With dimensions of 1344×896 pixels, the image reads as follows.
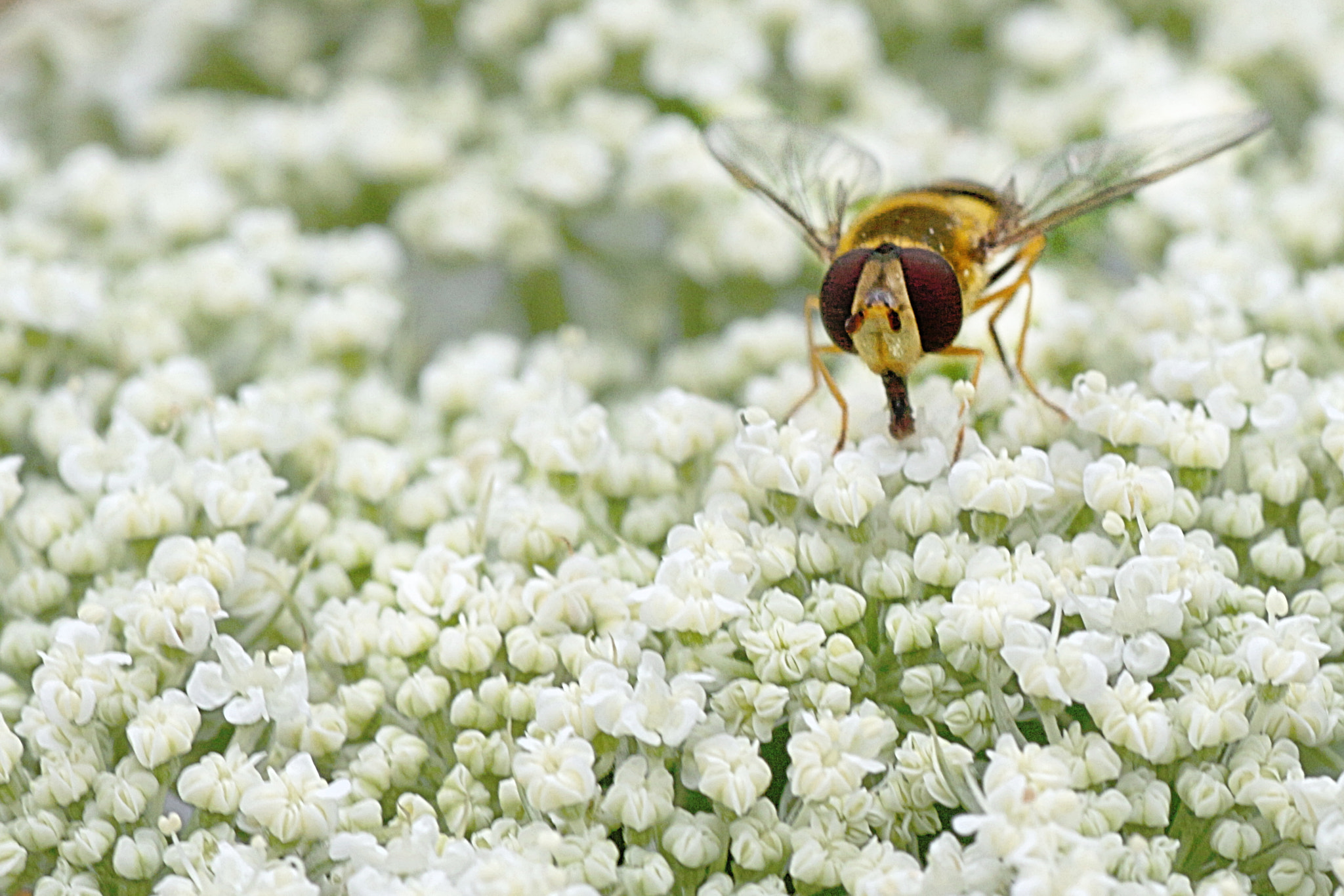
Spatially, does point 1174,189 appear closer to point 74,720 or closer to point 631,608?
point 631,608

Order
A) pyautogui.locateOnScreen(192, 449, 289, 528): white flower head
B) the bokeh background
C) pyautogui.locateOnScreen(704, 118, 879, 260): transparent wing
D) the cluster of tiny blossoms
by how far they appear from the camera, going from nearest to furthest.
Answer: the cluster of tiny blossoms
pyautogui.locateOnScreen(192, 449, 289, 528): white flower head
pyautogui.locateOnScreen(704, 118, 879, 260): transparent wing
the bokeh background

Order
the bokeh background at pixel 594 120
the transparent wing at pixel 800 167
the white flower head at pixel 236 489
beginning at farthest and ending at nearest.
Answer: the bokeh background at pixel 594 120, the transparent wing at pixel 800 167, the white flower head at pixel 236 489

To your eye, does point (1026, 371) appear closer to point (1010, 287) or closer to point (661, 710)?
point (1010, 287)

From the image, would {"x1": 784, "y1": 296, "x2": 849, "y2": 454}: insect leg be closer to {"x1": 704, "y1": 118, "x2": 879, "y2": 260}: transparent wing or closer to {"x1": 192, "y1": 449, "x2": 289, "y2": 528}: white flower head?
{"x1": 704, "y1": 118, "x2": 879, "y2": 260}: transparent wing

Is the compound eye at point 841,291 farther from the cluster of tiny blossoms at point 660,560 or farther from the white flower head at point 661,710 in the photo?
the white flower head at point 661,710

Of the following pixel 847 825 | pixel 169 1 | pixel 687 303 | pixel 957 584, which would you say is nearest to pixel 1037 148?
pixel 687 303

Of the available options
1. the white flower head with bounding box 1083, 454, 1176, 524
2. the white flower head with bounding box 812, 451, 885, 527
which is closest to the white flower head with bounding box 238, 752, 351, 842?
the white flower head with bounding box 812, 451, 885, 527

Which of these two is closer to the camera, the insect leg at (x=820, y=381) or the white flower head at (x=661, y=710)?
the white flower head at (x=661, y=710)

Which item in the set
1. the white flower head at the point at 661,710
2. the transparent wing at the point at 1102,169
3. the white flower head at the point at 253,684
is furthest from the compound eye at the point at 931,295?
the white flower head at the point at 253,684
